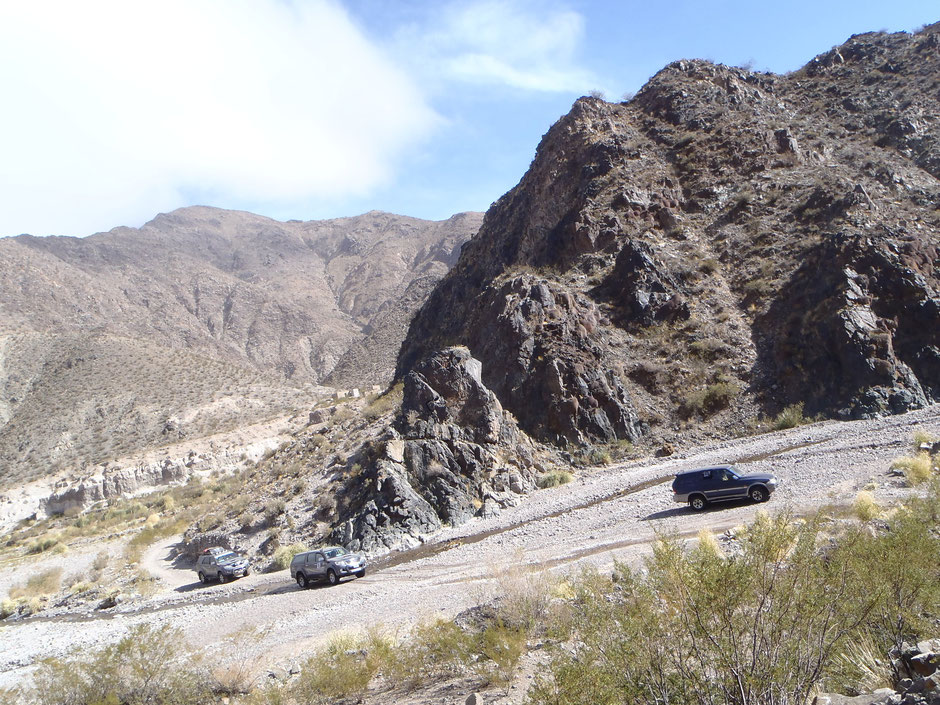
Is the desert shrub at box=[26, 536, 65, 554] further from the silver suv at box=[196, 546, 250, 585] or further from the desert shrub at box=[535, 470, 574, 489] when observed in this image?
the desert shrub at box=[535, 470, 574, 489]

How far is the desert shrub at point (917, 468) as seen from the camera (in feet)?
51.9

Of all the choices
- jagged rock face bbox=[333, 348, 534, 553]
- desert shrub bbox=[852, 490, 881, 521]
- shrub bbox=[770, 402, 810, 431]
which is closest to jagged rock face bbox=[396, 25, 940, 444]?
shrub bbox=[770, 402, 810, 431]

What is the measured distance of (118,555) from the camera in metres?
36.8

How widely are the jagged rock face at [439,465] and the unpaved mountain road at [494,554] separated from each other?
1490mm

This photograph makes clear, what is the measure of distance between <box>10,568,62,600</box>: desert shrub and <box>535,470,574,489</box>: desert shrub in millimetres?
23919

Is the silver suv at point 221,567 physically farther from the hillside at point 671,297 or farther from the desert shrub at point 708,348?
the desert shrub at point 708,348

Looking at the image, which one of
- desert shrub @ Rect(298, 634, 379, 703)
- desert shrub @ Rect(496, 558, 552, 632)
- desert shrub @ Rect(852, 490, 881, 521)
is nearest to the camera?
desert shrub @ Rect(298, 634, 379, 703)

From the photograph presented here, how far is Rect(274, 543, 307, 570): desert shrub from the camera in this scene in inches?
1032

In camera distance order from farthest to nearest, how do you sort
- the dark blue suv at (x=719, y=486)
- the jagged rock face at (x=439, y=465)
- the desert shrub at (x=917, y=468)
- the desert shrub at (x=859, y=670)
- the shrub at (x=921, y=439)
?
1. the jagged rock face at (x=439, y=465)
2. the shrub at (x=921, y=439)
3. the dark blue suv at (x=719, y=486)
4. the desert shrub at (x=917, y=468)
5. the desert shrub at (x=859, y=670)

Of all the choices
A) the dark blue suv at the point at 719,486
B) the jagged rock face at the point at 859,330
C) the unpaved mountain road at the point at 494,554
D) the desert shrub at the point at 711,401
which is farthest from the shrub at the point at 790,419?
the dark blue suv at the point at 719,486

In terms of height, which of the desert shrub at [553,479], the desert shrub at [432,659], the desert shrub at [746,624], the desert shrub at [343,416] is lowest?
the desert shrub at [553,479]

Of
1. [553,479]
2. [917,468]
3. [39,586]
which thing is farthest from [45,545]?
[917,468]

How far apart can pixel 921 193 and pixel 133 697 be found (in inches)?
1984

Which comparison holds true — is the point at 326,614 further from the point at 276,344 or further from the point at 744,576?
the point at 276,344
